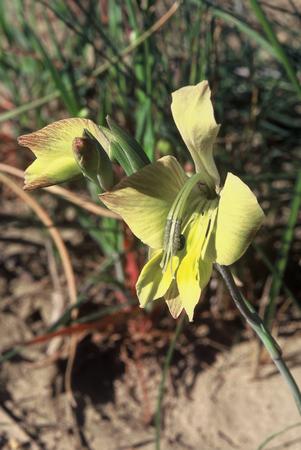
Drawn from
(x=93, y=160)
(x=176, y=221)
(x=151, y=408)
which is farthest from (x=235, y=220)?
(x=151, y=408)

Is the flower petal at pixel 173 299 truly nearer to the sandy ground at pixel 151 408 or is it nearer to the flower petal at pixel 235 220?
the flower petal at pixel 235 220

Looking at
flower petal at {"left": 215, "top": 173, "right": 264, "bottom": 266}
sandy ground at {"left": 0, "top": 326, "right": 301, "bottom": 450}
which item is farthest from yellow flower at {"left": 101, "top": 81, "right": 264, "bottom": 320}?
sandy ground at {"left": 0, "top": 326, "right": 301, "bottom": 450}

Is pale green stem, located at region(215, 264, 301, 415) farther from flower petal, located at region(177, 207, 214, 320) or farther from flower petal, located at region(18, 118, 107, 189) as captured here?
flower petal, located at region(18, 118, 107, 189)

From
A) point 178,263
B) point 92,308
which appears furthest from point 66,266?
point 178,263

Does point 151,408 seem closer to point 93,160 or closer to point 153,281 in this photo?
point 153,281

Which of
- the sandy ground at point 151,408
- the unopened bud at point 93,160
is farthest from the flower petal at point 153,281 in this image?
the sandy ground at point 151,408
